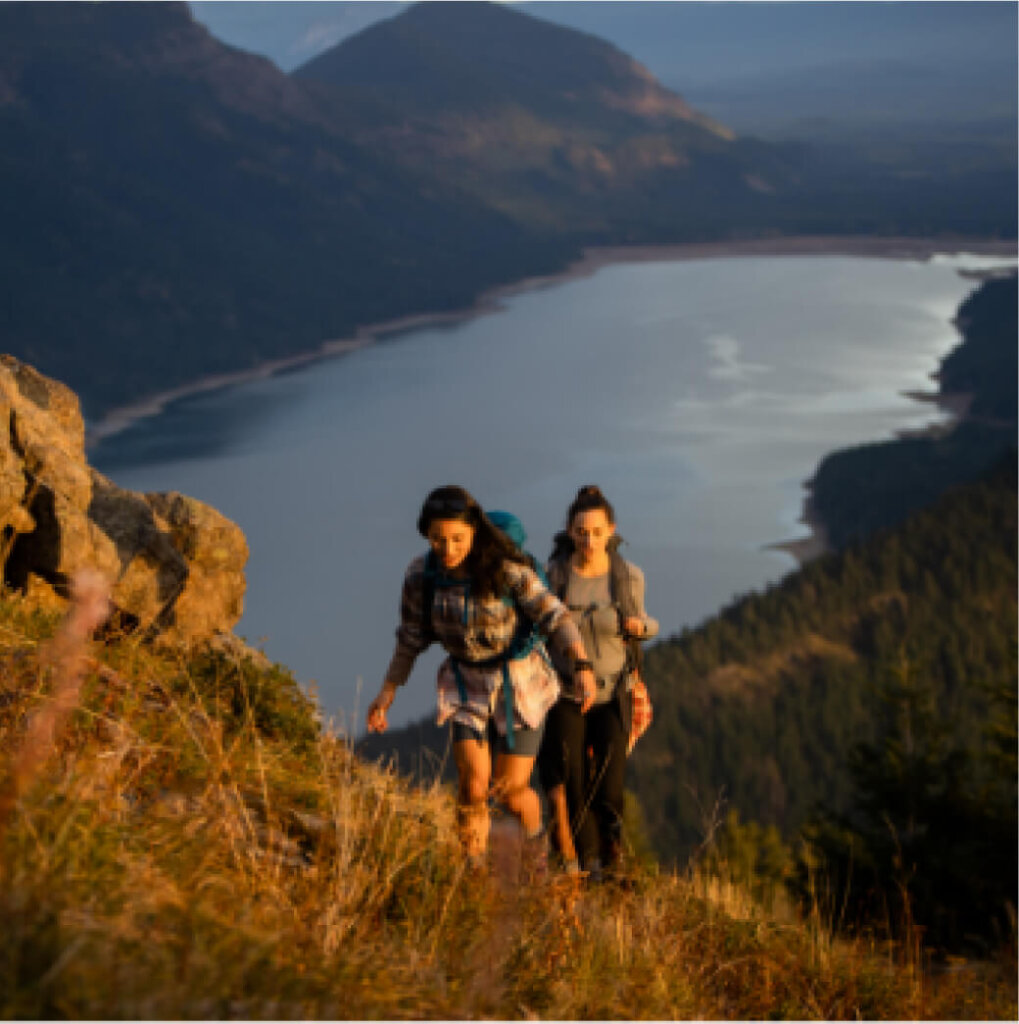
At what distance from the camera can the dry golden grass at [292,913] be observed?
2.62m

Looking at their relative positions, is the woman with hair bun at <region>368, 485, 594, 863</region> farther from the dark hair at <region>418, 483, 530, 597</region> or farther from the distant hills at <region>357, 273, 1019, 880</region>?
the distant hills at <region>357, 273, 1019, 880</region>

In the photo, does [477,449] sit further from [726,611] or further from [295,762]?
[295,762]

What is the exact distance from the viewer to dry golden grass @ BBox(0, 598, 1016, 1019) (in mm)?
2621

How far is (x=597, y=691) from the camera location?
5.48m

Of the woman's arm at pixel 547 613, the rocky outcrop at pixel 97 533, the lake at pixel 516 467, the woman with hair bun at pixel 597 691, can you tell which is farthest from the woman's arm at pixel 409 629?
the lake at pixel 516 467

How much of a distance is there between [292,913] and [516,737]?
1.66m

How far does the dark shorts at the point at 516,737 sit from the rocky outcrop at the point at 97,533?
9.19ft

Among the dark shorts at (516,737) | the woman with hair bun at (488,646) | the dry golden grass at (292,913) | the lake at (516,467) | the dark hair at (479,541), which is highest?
the lake at (516,467)

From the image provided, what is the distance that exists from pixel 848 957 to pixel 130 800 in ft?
9.85

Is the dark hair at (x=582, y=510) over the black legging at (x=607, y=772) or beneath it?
over

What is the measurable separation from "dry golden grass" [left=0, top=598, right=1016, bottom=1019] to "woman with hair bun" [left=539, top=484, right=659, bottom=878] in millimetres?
302

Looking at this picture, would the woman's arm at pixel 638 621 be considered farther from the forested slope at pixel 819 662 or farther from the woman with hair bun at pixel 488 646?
the forested slope at pixel 819 662

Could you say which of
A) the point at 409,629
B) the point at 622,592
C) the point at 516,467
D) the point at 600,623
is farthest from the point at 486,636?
the point at 516,467

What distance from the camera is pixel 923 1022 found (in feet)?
16.2
